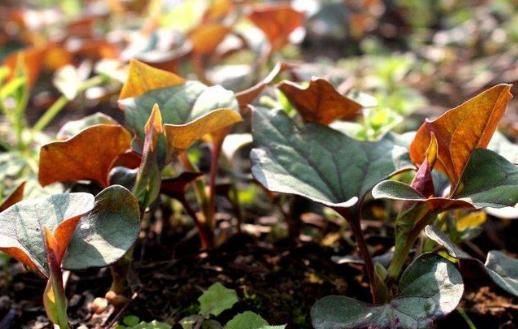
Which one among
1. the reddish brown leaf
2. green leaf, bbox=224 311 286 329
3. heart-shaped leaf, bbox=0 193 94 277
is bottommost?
green leaf, bbox=224 311 286 329

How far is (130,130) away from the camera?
1.29 meters

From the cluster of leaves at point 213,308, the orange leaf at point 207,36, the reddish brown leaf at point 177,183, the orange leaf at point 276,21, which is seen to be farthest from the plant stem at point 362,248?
the orange leaf at point 207,36

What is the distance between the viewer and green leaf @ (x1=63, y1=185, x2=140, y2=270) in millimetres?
1005

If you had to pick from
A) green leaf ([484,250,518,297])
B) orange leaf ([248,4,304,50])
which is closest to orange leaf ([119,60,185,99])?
green leaf ([484,250,518,297])

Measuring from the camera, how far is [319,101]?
52.6 inches

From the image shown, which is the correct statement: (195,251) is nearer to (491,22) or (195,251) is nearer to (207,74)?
(207,74)

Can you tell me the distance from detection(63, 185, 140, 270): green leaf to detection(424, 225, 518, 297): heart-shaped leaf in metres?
0.49

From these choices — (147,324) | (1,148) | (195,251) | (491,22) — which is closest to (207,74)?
(1,148)

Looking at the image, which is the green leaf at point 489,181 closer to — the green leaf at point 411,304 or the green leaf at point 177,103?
the green leaf at point 411,304

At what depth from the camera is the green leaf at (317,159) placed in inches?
46.2

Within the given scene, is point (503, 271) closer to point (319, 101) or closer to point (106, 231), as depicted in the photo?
point (319, 101)

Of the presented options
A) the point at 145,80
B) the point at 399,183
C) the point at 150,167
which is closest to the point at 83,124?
the point at 145,80

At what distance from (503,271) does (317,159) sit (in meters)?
0.40

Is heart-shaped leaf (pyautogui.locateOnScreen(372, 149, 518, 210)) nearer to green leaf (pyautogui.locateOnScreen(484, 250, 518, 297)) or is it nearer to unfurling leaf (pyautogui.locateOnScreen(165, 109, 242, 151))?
green leaf (pyautogui.locateOnScreen(484, 250, 518, 297))
